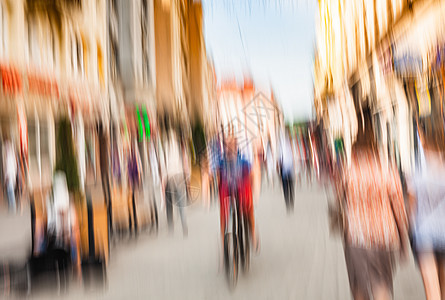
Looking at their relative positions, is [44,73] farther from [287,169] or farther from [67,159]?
[287,169]

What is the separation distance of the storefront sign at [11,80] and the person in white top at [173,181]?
163 inches

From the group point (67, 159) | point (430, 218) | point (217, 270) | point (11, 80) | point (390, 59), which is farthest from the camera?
point (390, 59)

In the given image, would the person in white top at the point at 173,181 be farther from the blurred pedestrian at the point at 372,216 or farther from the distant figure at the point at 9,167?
the blurred pedestrian at the point at 372,216

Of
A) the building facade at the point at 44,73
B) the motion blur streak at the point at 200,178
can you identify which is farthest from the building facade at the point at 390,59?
the building facade at the point at 44,73

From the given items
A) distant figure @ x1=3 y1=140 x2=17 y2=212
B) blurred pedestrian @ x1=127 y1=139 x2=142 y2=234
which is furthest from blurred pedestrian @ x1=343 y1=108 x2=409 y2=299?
distant figure @ x1=3 y1=140 x2=17 y2=212

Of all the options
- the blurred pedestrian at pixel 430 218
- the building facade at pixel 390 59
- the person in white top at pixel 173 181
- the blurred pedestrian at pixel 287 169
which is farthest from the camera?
the blurred pedestrian at pixel 287 169

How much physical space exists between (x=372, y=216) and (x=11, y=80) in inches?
412

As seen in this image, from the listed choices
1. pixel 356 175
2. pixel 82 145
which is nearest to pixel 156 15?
pixel 82 145

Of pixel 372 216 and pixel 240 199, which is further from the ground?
pixel 240 199

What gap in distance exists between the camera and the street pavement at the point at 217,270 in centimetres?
527

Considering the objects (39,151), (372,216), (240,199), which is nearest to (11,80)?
(39,151)

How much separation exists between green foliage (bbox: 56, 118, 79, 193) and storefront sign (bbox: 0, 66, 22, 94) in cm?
224

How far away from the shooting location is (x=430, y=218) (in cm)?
362

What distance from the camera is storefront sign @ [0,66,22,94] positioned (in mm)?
11734
